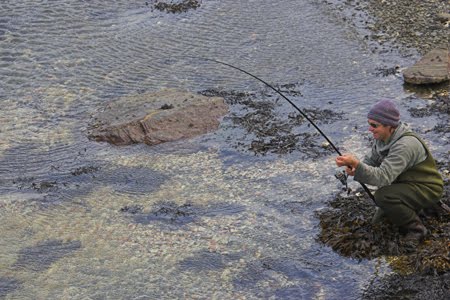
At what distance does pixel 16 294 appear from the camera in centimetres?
704

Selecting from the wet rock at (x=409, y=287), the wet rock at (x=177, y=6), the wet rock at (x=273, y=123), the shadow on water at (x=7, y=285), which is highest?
the wet rock at (x=177, y=6)

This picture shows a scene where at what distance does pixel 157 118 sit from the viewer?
10.5m

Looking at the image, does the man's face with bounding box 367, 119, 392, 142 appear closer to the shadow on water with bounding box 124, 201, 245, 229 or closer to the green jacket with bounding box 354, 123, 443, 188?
the green jacket with bounding box 354, 123, 443, 188

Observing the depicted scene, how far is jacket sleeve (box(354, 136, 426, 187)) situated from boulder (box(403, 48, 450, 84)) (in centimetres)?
444

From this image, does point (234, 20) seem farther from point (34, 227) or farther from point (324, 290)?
point (324, 290)

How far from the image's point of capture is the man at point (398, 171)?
258 inches

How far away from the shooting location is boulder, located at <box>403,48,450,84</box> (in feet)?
35.6

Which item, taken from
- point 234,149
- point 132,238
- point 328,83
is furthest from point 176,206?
point 328,83

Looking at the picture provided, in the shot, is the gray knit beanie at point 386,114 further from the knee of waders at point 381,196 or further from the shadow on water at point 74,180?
the shadow on water at point 74,180

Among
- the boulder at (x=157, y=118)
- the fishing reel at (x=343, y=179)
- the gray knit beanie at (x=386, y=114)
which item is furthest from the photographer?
the boulder at (x=157, y=118)

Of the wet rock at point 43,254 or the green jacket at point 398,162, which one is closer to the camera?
the green jacket at point 398,162

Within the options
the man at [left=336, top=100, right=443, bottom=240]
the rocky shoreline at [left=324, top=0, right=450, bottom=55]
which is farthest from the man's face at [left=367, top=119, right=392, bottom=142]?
the rocky shoreline at [left=324, top=0, right=450, bottom=55]

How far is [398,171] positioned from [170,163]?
3.81 meters

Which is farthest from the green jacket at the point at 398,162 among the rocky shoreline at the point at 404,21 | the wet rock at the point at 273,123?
the rocky shoreline at the point at 404,21
